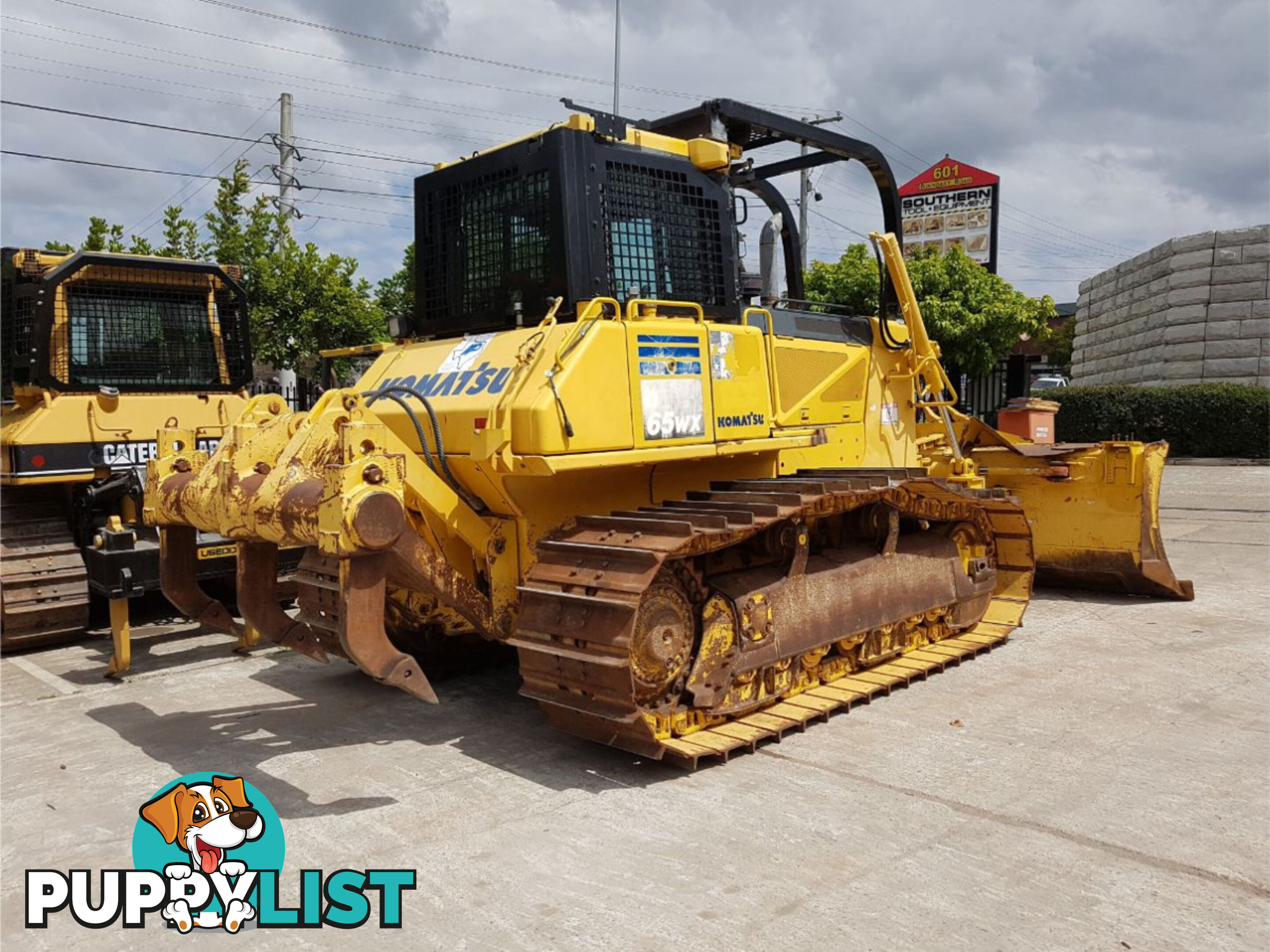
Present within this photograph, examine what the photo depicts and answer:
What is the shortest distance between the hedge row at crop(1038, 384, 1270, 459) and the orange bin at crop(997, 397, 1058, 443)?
287 inches

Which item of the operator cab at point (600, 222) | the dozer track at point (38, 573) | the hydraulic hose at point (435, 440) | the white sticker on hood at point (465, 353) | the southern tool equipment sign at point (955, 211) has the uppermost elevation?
the southern tool equipment sign at point (955, 211)

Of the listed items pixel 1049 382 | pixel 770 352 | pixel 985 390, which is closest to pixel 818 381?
pixel 770 352

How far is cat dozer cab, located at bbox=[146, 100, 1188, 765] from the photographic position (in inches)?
182

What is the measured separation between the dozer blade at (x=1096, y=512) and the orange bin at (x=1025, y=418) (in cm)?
454

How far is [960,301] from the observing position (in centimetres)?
2144

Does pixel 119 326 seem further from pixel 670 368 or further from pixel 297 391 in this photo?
pixel 297 391

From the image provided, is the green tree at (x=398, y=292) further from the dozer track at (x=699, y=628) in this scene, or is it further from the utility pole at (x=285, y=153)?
the dozer track at (x=699, y=628)

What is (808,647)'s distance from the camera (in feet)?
18.7

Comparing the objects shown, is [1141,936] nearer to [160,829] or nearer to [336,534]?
[336,534]

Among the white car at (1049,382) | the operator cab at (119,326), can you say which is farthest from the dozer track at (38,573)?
the white car at (1049,382)

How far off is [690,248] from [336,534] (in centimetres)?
271

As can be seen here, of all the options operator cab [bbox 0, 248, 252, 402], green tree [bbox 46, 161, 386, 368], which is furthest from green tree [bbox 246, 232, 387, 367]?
operator cab [bbox 0, 248, 252, 402]

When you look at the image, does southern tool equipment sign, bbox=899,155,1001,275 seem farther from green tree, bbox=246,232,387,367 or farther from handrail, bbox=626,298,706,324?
handrail, bbox=626,298,706,324

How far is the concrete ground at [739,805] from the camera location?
3.42 metres
